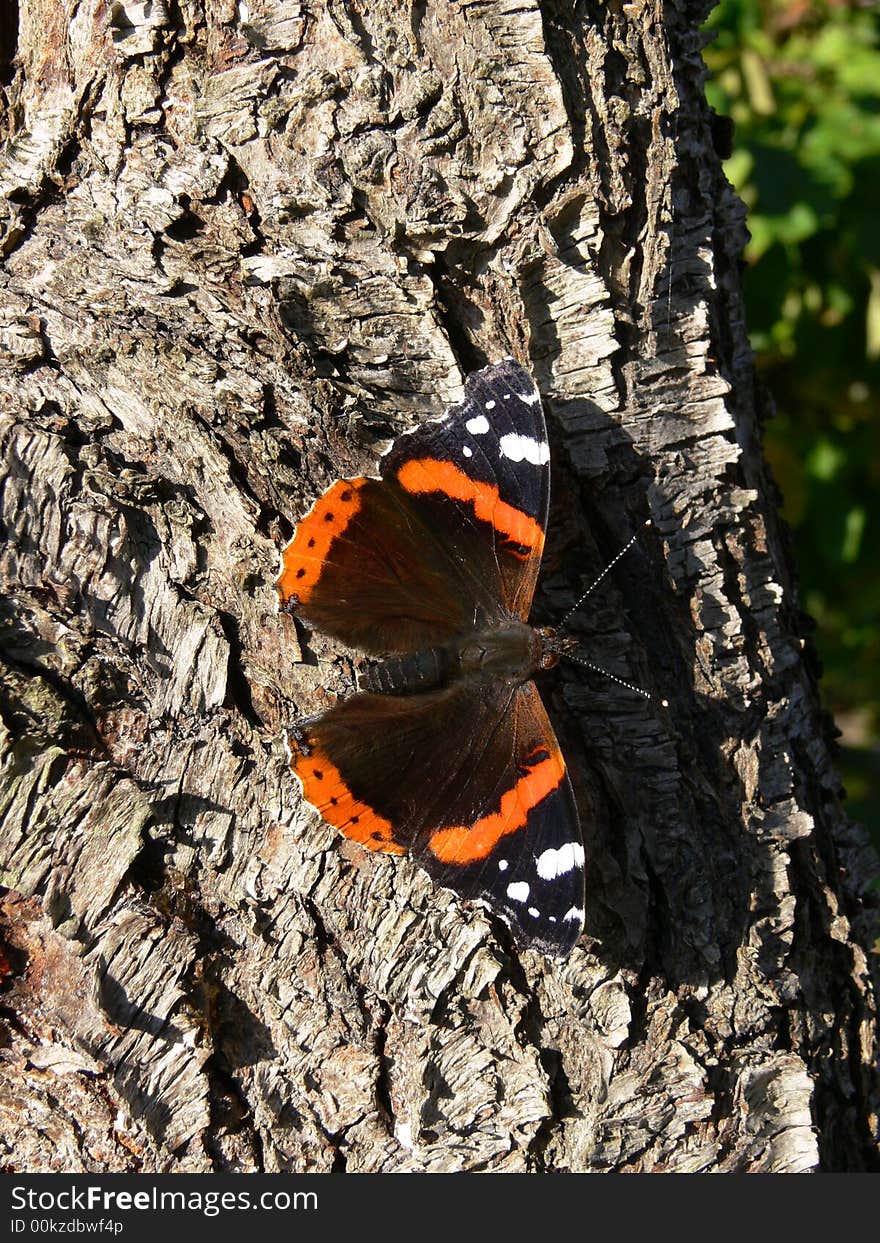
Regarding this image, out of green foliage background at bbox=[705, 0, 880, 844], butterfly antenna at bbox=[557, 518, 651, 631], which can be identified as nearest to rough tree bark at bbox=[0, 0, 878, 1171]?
butterfly antenna at bbox=[557, 518, 651, 631]

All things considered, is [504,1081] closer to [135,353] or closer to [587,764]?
[587,764]

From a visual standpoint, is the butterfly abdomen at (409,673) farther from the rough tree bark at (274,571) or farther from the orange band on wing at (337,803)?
the orange band on wing at (337,803)

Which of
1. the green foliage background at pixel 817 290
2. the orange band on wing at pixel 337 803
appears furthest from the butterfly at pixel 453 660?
the green foliage background at pixel 817 290

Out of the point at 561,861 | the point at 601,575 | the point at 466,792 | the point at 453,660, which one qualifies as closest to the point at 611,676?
the point at 601,575

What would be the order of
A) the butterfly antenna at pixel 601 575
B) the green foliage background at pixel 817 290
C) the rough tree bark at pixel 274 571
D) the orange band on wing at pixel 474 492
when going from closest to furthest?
the rough tree bark at pixel 274 571, the butterfly antenna at pixel 601 575, the orange band on wing at pixel 474 492, the green foliage background at pixel 817 290

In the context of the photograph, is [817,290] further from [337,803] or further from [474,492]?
[337,803]

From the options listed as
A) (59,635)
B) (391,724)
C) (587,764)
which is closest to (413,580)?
(391,724)

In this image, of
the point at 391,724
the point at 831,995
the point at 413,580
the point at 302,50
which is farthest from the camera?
the point at 413,580
